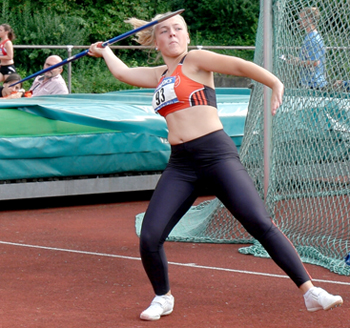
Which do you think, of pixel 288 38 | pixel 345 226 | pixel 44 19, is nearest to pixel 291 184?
pixel 345 226

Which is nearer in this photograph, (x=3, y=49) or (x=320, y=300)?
(x=320, y=300)

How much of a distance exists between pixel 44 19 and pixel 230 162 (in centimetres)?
2031

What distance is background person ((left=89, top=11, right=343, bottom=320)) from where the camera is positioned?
155 inches

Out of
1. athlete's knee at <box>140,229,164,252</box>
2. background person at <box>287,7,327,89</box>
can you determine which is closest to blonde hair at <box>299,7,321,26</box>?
background person at <box>287,7,327,89</box>

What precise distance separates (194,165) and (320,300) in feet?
3.45

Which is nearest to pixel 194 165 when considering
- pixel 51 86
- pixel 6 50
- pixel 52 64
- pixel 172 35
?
pixel 172 35

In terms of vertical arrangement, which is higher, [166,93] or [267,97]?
[166,93]

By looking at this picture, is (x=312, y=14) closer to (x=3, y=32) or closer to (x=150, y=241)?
(x=150, y=241)

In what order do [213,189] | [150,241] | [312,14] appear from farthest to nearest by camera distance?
[312,14] → [213,189] → [150,241]

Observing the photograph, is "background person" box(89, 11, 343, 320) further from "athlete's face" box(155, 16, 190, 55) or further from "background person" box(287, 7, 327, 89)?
"background person" box(287, 7, 327, 89)

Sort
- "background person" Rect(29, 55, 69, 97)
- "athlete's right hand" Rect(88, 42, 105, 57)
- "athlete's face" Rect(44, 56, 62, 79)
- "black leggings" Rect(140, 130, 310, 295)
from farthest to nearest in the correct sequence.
Answer: "background person" Rect(29, 55, 69, 97) < "athlete's face" Rect(44, 56, 62, 79) < "athlete's right hand" Rect(88, 42, 105, 57) < "black leggings" Rect(140, 130, 310, 295)

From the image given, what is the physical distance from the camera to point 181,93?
4133mm

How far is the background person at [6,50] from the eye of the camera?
1246cm

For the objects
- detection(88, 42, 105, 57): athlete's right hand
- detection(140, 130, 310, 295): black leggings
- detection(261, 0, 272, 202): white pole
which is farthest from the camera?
detection(261, 0, 272, 202): white pole
